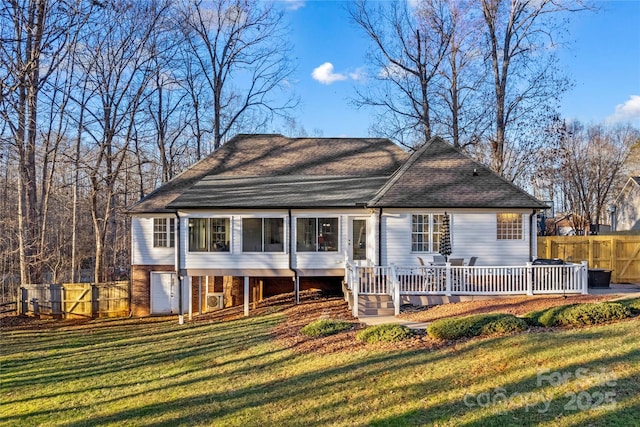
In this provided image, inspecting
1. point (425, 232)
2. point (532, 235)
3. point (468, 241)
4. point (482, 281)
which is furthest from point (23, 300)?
point (532, 235)

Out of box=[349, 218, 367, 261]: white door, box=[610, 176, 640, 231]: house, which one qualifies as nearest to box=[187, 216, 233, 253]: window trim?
box=[349, 218, 367, 261]: white door

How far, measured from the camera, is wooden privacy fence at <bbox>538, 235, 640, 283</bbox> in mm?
16234

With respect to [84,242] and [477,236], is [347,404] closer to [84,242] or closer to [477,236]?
[477,236]

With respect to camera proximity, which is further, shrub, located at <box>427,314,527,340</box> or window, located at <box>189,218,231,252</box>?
window, located at <box>189,218,231,252</box>

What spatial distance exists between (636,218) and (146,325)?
108 ft

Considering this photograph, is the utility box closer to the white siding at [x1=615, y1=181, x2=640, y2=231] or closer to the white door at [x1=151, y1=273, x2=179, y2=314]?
the white door at [x1=151, y1=273, x2=179, y2=314]

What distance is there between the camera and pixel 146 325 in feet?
52.8

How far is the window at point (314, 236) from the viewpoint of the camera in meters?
15.1

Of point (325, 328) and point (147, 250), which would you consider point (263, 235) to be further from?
point (147, 250)

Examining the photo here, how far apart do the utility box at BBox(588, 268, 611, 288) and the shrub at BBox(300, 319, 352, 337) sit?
8829mm

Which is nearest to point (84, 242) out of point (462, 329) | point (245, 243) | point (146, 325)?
point (146, 325)

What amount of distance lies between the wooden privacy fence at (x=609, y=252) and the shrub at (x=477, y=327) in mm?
10761

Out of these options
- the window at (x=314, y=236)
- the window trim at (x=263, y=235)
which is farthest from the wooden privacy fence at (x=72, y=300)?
the window at (x=314, y=236)

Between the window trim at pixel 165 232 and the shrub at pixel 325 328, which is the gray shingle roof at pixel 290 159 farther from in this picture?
the shrub at pixel 325 328
